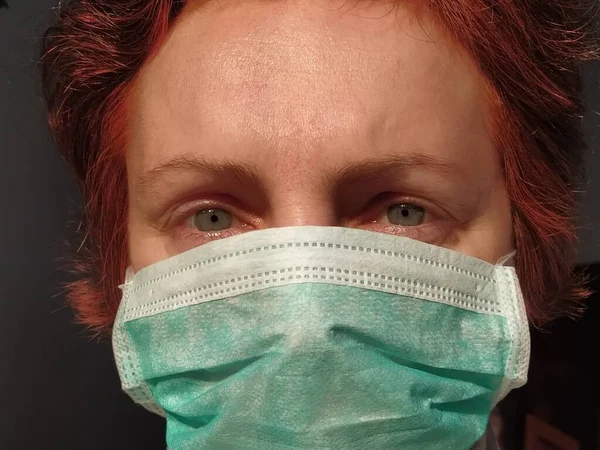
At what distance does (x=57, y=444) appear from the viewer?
1562mm

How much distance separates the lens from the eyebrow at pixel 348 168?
83 centimetres

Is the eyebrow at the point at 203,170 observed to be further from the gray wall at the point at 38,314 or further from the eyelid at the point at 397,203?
the gray wall at the point at 38,314

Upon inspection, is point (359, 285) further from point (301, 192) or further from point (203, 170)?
point (203, 170)

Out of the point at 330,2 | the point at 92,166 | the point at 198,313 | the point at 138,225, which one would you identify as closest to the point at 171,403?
the point at 198,313

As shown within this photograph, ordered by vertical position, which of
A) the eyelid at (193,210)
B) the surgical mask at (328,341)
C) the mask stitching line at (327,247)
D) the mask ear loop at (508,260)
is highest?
the eyelid at (193,210)

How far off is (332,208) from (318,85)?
0.16m

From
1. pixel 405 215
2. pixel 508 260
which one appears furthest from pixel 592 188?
pixel 405 215

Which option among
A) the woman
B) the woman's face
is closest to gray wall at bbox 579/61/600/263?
the woman

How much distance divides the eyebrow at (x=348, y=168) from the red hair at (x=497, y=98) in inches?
5.8

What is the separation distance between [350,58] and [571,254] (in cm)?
64

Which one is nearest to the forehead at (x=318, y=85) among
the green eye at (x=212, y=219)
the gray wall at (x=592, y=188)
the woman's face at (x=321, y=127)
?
the woman's face at (x=321, y=127)

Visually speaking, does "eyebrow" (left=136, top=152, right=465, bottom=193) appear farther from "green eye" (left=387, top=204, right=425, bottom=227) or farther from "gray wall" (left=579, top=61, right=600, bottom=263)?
"gray wall" (left=579, top=61, right=600, bottom=263)

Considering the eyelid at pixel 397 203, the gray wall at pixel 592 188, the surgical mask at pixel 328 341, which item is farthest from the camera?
the gray wall at pixel 592 188

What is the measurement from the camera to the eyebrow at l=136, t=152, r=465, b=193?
825 mm
